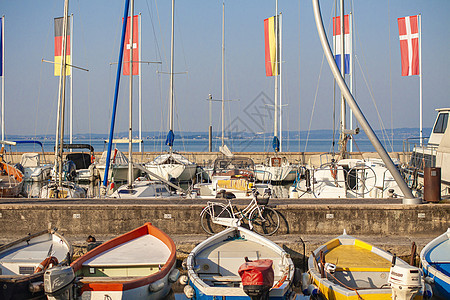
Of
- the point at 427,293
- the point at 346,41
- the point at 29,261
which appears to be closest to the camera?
the point at 427,293

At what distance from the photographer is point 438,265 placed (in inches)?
312

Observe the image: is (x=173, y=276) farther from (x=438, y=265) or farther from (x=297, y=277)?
(x=438, y=265)

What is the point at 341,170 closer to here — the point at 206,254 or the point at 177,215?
the point at 177,215

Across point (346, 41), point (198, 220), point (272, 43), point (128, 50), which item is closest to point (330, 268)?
point (198, 220)

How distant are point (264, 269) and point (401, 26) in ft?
69.5

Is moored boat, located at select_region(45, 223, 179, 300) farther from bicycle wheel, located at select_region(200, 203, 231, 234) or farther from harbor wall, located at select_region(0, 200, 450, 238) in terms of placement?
bicycle wheel, located at select_region(200, 203, 231, 234)

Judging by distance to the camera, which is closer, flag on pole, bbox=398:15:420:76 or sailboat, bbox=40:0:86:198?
sailboat, bbox=40:0:86:198

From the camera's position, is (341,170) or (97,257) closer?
(97,257)

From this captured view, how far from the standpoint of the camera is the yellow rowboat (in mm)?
6211

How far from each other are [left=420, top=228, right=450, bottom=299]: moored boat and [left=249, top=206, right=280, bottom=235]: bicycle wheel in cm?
333

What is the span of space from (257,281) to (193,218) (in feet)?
14.6

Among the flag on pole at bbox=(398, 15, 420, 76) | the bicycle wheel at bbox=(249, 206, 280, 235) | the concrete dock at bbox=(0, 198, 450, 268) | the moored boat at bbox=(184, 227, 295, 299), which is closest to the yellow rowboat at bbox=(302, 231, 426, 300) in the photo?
the moored boat at bbox=(184, 227, 295, 299)

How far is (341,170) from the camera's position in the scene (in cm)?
1579

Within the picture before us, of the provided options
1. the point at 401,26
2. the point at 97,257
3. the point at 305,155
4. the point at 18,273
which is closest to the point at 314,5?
the point at 97,257
